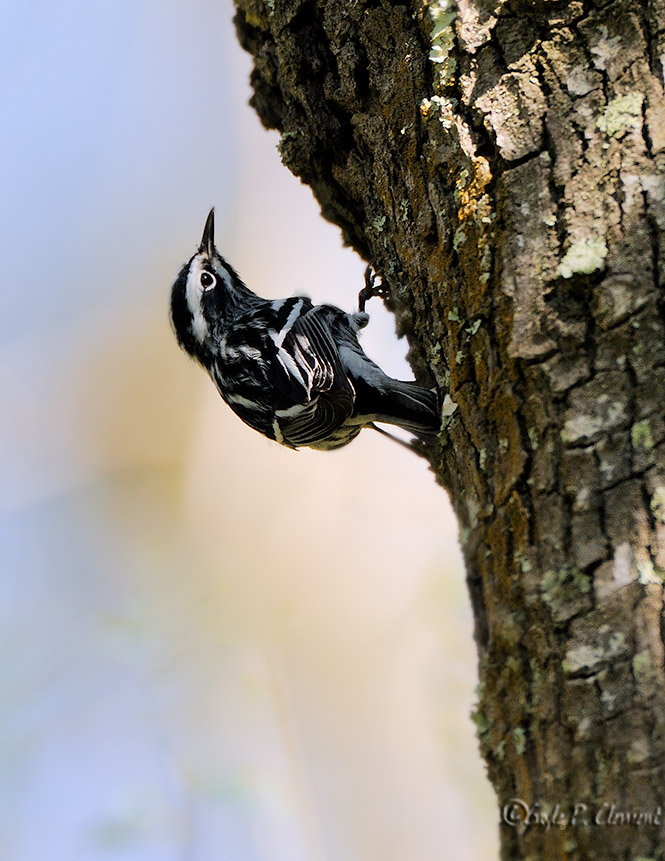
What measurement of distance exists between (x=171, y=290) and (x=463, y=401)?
8.82 ft

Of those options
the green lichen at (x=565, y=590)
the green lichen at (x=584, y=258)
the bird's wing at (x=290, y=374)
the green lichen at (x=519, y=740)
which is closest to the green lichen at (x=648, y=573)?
the green lichen at (x=565, y=590)

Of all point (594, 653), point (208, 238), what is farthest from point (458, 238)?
point (208, 238)

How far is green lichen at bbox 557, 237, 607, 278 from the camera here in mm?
1994

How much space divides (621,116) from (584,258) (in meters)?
0.37

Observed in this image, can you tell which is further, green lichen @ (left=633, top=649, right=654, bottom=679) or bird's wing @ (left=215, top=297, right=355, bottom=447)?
bird's wing @ (left=215, top=297, right=355, bottom=447)

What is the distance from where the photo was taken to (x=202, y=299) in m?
4.55

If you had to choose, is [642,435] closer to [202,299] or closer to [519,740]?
[519,740]

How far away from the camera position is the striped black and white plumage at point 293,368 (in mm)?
3566

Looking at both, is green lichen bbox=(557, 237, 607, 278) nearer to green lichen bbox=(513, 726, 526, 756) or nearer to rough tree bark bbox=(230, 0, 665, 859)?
rough tree bark bbox=(230, 0, 665, 859)

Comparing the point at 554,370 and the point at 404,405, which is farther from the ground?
the point at 404,405

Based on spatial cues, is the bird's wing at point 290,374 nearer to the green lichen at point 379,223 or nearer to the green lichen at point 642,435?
the green lichen at point 379,223

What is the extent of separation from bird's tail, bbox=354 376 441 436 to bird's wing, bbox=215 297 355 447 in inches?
3.9

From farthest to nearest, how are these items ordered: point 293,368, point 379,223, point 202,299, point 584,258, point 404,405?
point 202,299
point 293,368
point 404,405
point 379,223
point 584,258

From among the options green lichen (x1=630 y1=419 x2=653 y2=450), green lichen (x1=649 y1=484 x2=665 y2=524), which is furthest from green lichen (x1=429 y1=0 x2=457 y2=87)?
green lichen (x1=649 y1=484 x2=665 y2=524)
